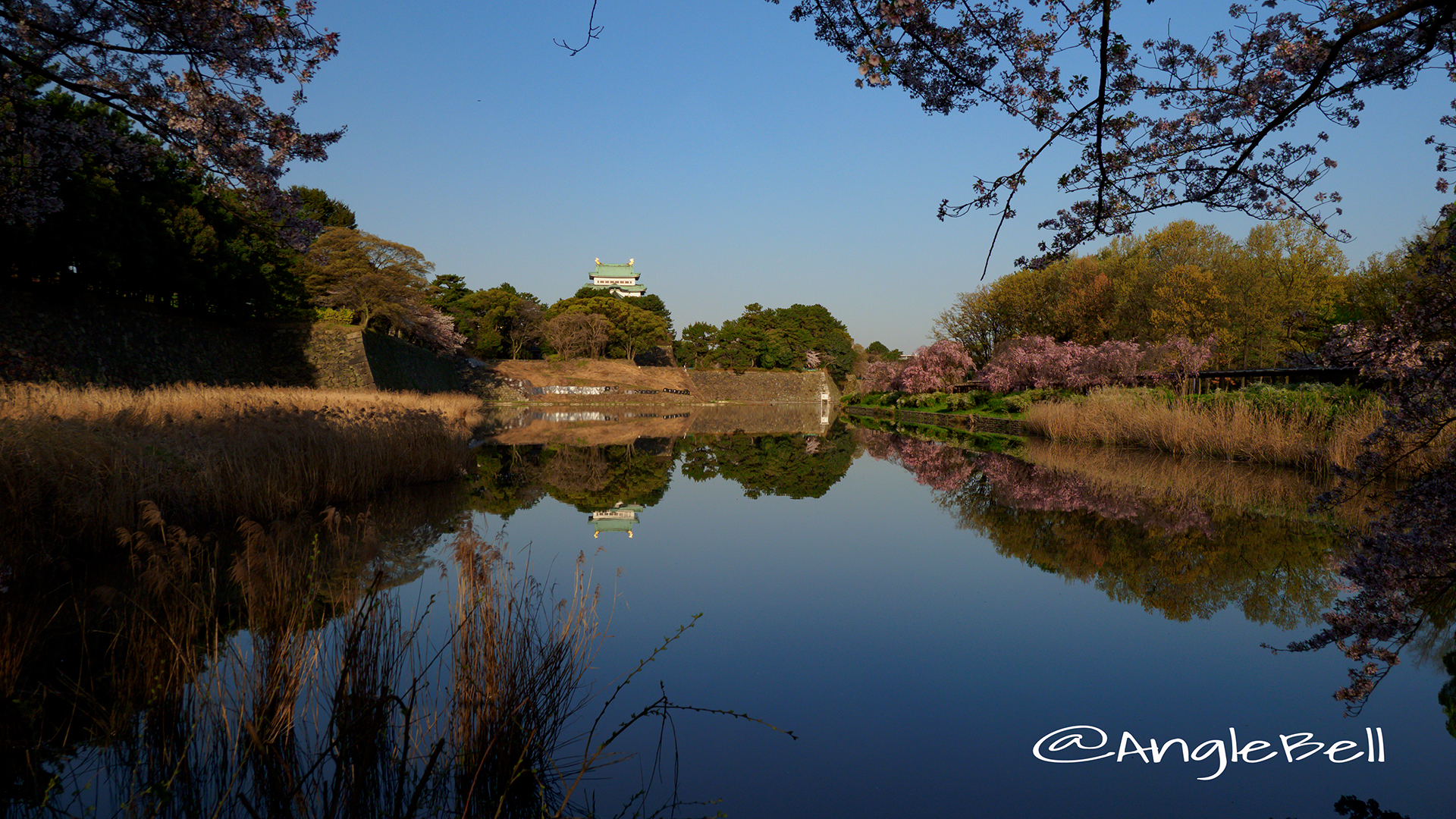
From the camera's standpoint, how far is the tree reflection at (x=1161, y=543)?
589 centimetres

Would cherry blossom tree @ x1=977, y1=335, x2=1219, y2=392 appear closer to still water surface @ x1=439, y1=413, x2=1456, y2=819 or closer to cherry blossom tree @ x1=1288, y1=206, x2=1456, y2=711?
still water surface @ x1=439, y1=413, x2=1456, y2=819

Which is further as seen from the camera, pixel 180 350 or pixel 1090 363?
pixel 1090 363

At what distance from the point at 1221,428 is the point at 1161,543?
887cm

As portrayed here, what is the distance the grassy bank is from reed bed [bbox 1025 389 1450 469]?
13463mm

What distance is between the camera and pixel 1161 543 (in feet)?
25.4

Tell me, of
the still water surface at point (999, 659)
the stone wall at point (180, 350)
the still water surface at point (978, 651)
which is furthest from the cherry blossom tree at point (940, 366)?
the still water surface at point (999, 659)

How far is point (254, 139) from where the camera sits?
19.2 feet

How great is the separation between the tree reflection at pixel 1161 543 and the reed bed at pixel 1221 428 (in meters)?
2.29

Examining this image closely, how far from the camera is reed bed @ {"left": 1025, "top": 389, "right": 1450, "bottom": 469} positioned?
1170 centimetres

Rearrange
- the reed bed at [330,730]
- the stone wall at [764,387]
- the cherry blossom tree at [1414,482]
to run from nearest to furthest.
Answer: the reed bed at [330,730] < the cherry blossom tree at [1414,482] < the stone wall at [764,387]

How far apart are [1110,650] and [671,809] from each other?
3.36 m

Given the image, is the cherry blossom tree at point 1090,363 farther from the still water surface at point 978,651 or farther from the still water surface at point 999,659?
the still water surface at point 999,659

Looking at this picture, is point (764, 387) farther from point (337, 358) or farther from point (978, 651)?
point (978, 651)

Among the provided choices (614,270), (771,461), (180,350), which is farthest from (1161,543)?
(614,270)
